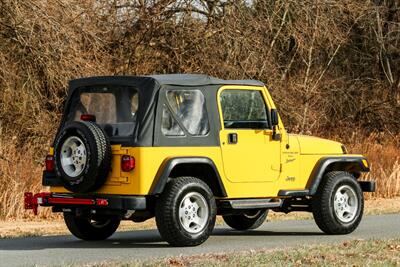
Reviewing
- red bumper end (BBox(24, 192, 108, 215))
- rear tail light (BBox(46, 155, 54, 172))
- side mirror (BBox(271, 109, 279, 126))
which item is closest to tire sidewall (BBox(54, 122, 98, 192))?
red bumper end (BBox(24, 192, 108, 215))

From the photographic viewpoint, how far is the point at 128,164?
11.8m

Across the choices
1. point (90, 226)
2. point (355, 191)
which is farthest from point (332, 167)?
point (90, 226)

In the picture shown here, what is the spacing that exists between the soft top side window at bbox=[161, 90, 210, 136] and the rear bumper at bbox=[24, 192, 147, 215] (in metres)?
1.03

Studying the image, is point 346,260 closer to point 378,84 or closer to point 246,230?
point 246,230

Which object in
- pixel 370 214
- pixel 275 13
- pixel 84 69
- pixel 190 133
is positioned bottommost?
pixel 370 214

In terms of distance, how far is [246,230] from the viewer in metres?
15.2

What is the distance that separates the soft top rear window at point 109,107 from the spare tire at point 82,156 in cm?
34

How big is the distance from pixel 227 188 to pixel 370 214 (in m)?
6.07

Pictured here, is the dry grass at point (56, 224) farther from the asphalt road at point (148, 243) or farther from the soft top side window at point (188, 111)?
the soft top side window at point (188, 111)

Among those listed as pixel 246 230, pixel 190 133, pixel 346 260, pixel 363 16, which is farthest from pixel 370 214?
pixel 363 16

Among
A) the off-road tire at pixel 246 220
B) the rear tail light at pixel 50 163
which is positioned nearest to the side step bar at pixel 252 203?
the off-road tire at pixel 246 220

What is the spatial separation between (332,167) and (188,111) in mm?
2667

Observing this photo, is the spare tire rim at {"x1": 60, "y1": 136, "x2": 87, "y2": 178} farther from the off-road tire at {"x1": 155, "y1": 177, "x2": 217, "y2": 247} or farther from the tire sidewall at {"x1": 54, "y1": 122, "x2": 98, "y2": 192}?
the off-road tire at {"x1": 155, "y1": 177, "x2": 217, "y2": 247}

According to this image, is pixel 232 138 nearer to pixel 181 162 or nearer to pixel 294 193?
pixel 181 162
